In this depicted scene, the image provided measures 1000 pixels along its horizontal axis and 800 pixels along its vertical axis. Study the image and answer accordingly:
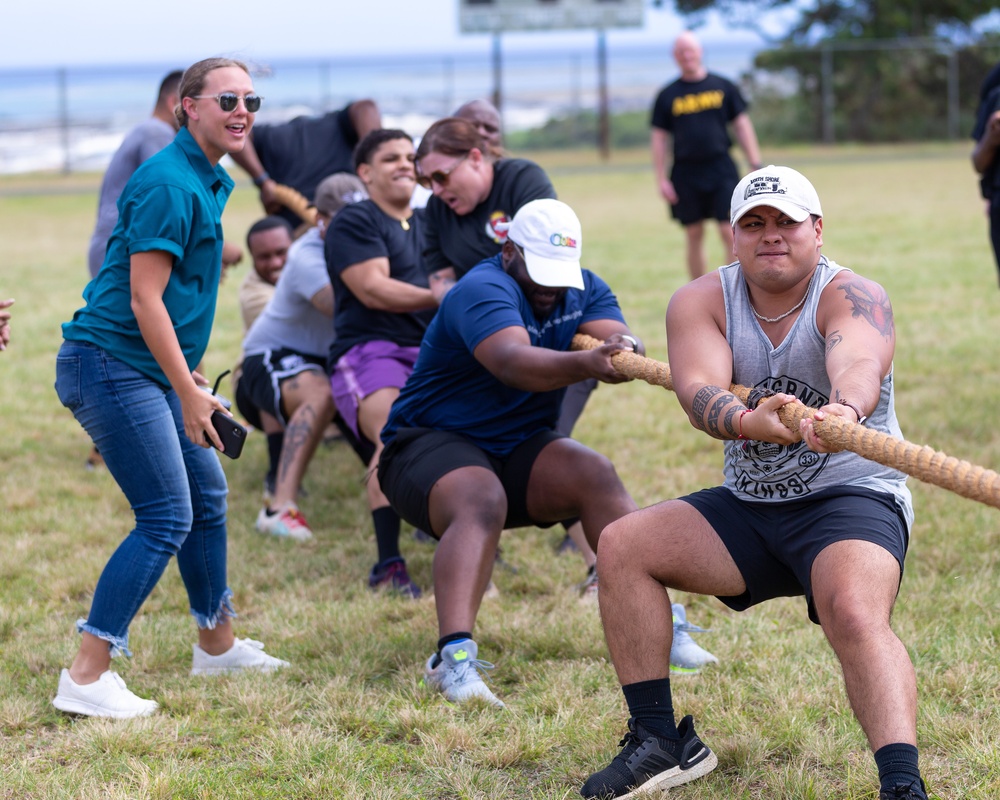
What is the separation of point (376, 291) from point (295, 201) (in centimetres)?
214

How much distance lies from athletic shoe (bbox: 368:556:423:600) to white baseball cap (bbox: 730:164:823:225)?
7.67 ft

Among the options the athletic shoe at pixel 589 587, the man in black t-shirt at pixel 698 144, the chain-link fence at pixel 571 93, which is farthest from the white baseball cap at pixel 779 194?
the chain-link fence at pixel 571 93

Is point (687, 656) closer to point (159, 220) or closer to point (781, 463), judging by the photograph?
point (781, 463)

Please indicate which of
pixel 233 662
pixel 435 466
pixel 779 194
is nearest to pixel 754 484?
pixel 779 194

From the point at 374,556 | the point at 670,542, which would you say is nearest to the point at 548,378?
the point at 670,542

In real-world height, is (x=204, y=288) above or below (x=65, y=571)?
above

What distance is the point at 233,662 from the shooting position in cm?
418

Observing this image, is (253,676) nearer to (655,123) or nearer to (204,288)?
(204,288)

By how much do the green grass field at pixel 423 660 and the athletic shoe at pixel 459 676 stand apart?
0.06 meters

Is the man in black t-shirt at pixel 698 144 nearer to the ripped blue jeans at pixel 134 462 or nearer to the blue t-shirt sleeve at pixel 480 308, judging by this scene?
the blue t-shirt sleeve at pixel 480 308

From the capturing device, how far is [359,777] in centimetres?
340

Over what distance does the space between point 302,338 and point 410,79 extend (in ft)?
99.2

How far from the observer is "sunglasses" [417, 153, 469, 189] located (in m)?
4.89

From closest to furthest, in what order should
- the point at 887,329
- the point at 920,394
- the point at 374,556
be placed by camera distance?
the point at 887,329 < the point at 374,556 < the point at 920,394
